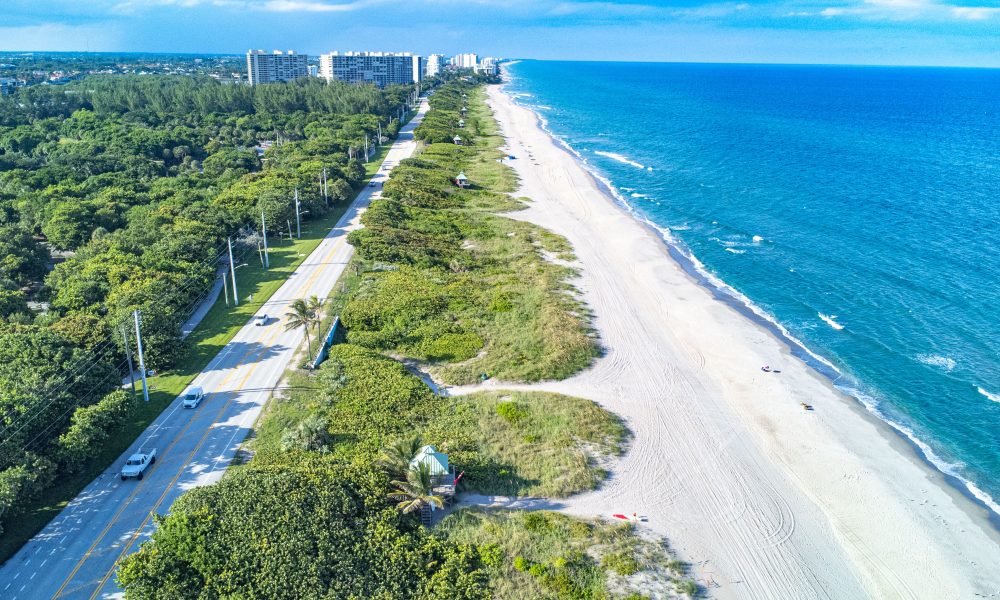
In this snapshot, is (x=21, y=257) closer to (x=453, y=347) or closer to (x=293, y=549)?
(x=453, y=347)

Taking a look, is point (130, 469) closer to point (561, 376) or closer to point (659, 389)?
point (561, 376)

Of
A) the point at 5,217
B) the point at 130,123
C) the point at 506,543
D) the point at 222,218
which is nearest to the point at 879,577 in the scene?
the point at 506,543

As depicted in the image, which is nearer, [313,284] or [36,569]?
[36,569]

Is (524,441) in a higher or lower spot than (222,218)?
→ lower

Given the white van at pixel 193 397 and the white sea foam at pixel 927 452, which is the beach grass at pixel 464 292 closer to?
the white van at pixel 193 397

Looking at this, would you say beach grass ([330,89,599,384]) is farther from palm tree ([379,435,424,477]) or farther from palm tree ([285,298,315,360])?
palm tree ([379,435,424,477])

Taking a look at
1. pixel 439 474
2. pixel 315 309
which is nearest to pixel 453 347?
pixel 315 309

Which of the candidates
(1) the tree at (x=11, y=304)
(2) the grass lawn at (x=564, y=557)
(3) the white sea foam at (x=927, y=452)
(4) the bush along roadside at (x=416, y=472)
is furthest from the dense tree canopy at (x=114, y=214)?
(3) the white sea foam at (x=927, y=452)
